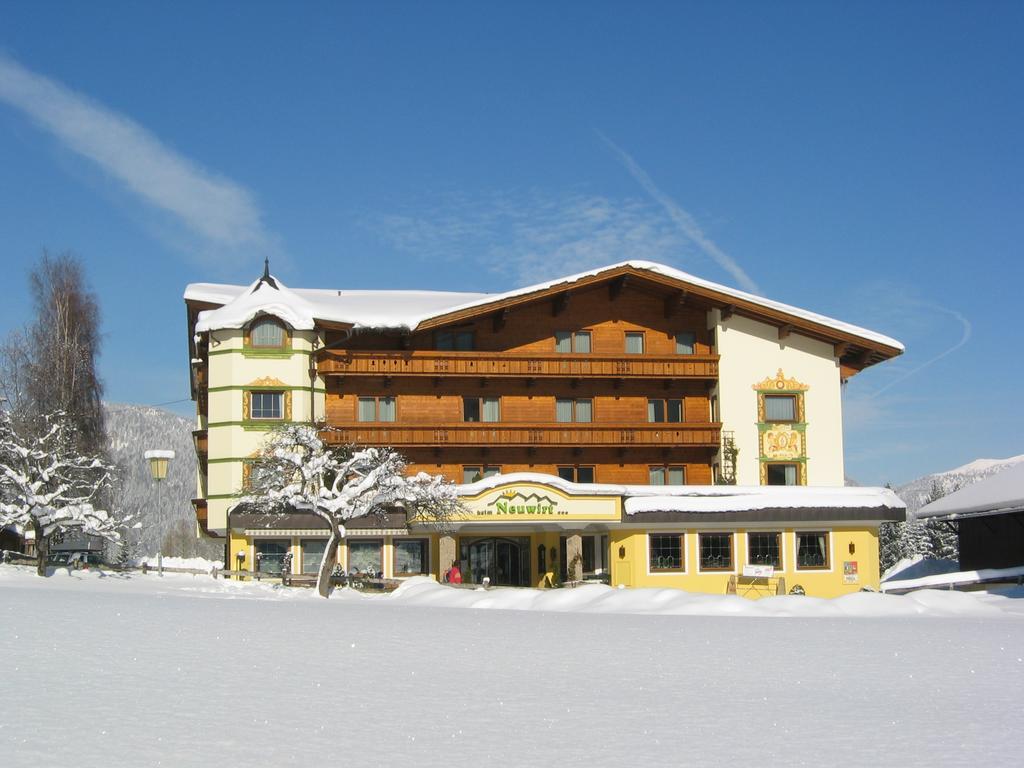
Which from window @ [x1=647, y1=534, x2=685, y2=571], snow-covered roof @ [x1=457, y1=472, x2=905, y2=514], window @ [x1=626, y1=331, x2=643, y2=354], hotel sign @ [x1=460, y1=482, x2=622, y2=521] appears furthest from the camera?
window @ [x1=626, y1=331, x2=643, y2=354]

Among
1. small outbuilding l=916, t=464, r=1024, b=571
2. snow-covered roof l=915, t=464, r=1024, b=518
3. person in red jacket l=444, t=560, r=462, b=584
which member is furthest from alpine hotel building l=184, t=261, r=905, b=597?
small outbuilding l=916, t=464, r=1024, b=571

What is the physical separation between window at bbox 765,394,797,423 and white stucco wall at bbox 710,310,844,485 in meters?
0.53

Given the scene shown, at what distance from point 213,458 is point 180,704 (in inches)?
1379

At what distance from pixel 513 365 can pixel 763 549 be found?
12.2 meters

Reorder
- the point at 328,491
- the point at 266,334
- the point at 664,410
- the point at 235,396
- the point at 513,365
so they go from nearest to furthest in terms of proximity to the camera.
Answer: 1. the point at 328,491
2. the point at 235,396
3. the point at 266,334
4. the point at 513,365
5. the point at 664,410

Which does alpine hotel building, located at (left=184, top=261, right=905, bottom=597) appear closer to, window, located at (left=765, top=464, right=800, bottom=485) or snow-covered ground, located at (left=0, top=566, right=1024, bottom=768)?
window, located at (left=765, top=464, right=800, bottom=485)

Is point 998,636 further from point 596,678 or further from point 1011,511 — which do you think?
point 1011,511

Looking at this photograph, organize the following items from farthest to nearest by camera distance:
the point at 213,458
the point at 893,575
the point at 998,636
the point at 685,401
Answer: the point at 893,575, the point at 685,401, the point at 213,458, the point at 998,636

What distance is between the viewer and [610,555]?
44.9 m

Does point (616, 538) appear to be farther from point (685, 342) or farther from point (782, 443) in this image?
point (685, 342)

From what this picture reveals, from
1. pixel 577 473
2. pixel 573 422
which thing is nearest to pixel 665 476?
pixel 577 473

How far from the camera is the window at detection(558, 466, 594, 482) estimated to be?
159 feet

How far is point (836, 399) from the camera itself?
50.0 metres

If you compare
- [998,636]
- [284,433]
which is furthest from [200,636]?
[284,433]
